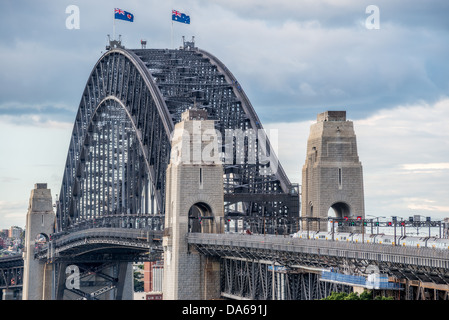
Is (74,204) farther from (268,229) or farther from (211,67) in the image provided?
(268,229)

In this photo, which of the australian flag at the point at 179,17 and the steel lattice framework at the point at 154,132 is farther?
the australian flag at the point at 179,17

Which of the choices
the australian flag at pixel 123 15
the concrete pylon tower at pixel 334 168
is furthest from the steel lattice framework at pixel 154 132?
the concrete pylon tower at pixel 334 168

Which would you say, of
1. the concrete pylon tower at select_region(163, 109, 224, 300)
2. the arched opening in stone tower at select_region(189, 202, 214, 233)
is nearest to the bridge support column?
the concrete pylon tower at select_region(163, 109, 224, 300)

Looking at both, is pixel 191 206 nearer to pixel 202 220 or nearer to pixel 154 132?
pixel 202 220

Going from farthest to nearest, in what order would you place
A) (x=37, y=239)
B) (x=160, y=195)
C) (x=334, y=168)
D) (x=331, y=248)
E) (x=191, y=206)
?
(x=37, y=239)
(x=160, y=195)
(x=191, y=206)
(x=334, y=168)
(x=331, y=248)

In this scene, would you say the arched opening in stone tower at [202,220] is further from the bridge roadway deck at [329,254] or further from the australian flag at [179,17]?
the australian flag at [179,17]

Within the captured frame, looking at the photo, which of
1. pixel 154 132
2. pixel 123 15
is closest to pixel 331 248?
pixel 154 132
